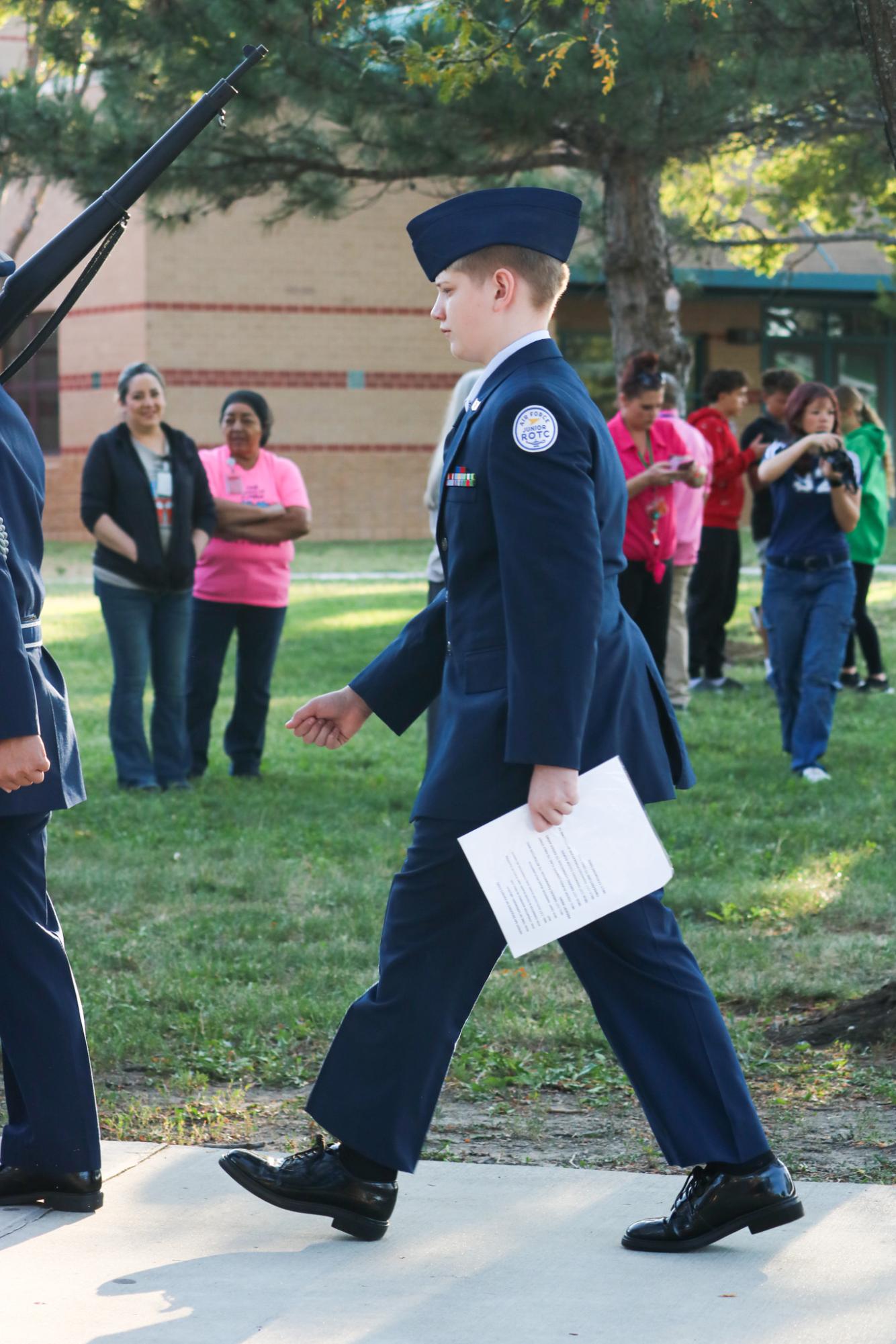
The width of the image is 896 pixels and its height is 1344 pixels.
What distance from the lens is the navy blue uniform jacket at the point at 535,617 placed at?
317cm

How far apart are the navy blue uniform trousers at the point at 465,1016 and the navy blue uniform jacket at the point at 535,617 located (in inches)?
7.5

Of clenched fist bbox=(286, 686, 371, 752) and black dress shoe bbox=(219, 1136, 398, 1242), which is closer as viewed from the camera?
black dress shoe bbox=(219, 1136, 398, 1242)

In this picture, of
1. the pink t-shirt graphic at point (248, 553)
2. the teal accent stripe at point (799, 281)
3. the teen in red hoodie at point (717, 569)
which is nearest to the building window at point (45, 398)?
the teal accent stripe at point (799, 281)

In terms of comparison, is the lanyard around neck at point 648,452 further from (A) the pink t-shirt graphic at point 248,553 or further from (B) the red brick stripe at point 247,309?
(B) the red brick stripe at point 247,309

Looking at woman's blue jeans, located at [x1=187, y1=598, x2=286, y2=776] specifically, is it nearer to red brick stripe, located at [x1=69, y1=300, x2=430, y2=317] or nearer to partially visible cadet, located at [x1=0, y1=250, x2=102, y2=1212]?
partially visible cadet, located at [x1=0, y1=250, x2=102, y2=1212]

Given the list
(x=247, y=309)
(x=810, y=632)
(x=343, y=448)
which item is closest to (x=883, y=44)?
(x=810, y=632)

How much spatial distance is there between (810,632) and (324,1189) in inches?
218

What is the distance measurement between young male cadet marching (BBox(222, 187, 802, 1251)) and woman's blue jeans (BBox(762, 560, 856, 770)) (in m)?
5.12

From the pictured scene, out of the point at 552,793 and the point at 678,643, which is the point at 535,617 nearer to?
the point at 552,793

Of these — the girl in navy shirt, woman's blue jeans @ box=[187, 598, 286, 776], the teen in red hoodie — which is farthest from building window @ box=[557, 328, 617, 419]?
the girl in navy shirt

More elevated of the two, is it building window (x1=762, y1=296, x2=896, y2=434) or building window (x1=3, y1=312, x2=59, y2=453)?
building window (x1=762, y1=296, x2=896, y2=434)

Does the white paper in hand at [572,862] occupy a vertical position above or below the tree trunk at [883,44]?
below

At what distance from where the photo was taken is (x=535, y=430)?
3.20 m

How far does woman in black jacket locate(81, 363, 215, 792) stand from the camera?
8.55 metres
